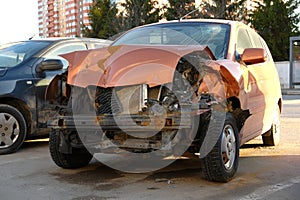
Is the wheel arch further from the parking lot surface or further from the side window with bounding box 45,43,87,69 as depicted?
the side window with bounding box 45,43,87,69

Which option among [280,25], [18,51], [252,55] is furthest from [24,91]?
[280,25]

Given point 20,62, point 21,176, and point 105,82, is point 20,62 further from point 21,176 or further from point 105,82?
point 105,82

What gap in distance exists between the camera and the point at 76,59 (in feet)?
15.7

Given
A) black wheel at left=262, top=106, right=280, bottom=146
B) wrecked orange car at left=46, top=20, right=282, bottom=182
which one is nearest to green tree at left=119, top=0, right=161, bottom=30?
black wheel at left=262, top=106, right=280, bottom=146

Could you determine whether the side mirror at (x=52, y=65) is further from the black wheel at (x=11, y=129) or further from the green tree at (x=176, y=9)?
the green tree at (x=176, y=9)

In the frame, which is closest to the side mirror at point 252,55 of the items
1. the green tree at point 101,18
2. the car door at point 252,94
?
the car door at point 252,94

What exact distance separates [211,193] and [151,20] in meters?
36.2

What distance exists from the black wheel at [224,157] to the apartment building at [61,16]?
10082 centimetres

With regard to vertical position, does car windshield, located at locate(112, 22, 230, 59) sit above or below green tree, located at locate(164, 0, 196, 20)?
below

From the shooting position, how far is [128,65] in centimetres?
444

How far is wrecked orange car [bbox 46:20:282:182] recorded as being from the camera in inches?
169

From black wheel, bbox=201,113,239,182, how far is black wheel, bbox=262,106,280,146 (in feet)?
6.97

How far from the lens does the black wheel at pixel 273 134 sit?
22.2ft

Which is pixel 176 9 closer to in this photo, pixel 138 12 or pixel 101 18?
pixel 138 12
